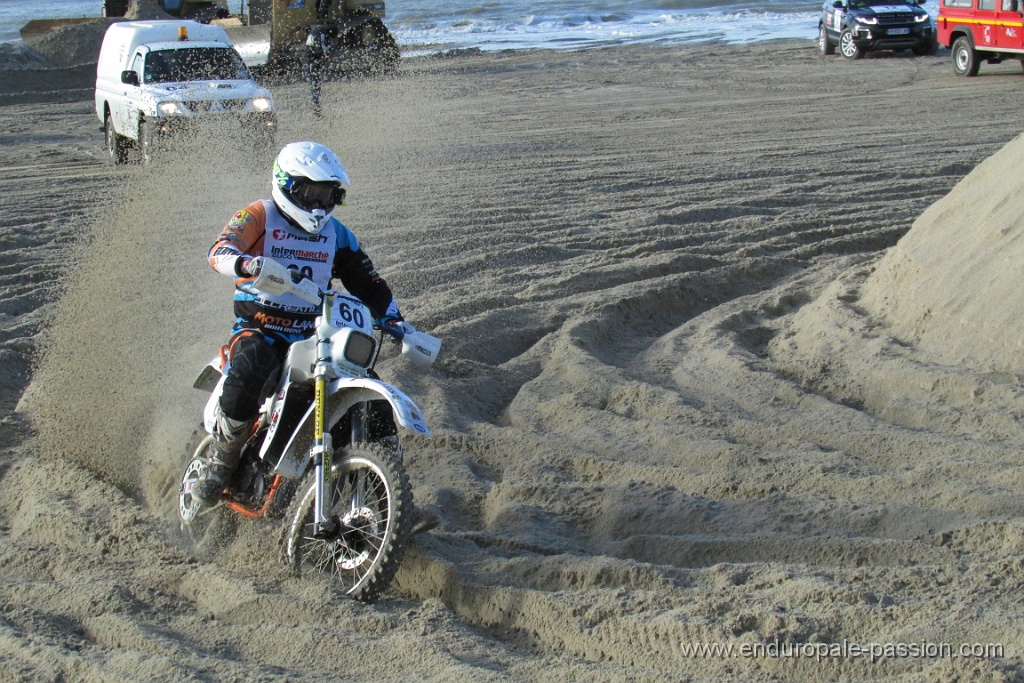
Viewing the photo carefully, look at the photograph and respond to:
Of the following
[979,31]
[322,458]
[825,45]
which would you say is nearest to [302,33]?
[825,45]

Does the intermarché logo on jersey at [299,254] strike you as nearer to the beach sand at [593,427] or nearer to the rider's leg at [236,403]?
the rider's leg at [236,403]

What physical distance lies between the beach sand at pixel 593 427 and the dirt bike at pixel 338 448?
0.59 feet

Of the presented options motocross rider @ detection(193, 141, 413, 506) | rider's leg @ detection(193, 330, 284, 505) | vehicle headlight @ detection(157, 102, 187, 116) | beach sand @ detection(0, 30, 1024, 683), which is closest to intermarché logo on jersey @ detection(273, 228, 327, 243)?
motocross rider @ detection(193, 141, 413, 506)

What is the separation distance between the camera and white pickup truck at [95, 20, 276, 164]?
14.8m

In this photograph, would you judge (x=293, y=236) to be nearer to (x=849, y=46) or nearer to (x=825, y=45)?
(x=849, y=46)

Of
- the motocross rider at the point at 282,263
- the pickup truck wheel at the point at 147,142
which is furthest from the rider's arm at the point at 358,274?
the pickup truck wheel at the point at 147,142

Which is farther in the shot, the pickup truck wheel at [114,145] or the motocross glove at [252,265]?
the pickup truck wheel at [114,145]

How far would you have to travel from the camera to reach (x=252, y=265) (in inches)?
174

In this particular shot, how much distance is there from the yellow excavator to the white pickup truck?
9806 mm

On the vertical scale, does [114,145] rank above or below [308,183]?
below

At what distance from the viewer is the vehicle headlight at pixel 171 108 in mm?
14619

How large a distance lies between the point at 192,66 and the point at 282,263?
1202cm

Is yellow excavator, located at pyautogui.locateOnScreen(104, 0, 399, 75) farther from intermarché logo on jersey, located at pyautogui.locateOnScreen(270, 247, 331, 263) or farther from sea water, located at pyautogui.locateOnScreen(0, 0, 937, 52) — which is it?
intermarché logo on jersey, located at pyautogui.locateOnScreen(270, 247, 331, 263)

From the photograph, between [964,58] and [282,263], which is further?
[964,58]
